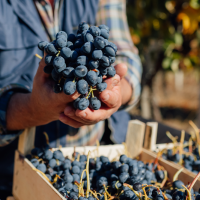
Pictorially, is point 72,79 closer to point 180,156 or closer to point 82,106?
point 82,106

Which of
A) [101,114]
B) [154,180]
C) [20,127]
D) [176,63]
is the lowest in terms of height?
[154,180]

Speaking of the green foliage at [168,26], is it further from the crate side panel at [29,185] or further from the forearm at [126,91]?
the crate side panel at [29,185]

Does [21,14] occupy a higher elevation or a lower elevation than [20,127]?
higher

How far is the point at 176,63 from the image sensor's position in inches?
101

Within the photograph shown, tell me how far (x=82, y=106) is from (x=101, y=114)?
121mm

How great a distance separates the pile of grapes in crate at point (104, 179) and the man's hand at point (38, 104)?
0.12 meters

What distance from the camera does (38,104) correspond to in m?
0.69

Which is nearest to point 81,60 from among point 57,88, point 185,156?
point 57,88

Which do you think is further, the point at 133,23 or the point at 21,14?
the point at 133,23

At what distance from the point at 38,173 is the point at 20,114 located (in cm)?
24

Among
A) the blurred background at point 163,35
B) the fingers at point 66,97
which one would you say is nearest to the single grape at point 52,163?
the fingers at point 66,97

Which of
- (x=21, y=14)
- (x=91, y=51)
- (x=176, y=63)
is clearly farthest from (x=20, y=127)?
(x=176, y=63)

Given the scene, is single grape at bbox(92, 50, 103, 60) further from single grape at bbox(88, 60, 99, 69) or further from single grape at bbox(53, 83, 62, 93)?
single grape at bbox(53, 83, 62, 93)

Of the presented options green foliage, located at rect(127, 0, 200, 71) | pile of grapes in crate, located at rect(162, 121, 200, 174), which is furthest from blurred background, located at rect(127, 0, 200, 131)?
pile of grapes in crate, located at rect(162, 121, 200, 174)
